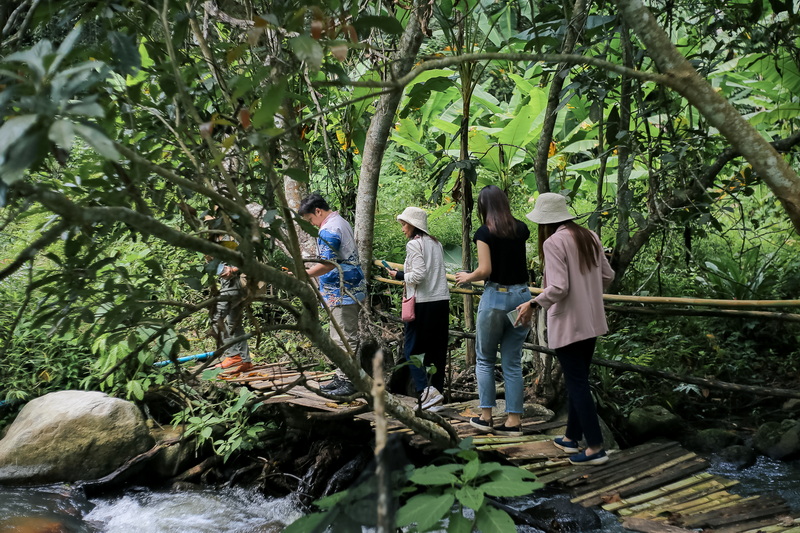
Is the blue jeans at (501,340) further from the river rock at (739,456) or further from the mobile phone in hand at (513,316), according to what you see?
the river rock at (739,456)

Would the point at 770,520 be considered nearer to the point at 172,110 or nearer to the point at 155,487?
the point at 172,110

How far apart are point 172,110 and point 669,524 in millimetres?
2851

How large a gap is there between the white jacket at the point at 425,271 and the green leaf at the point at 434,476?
7.97 feet

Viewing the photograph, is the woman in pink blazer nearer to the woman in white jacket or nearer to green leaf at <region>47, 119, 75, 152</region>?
the woman in white jacket

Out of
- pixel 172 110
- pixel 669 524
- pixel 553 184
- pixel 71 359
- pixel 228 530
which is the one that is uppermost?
pixel 553 184

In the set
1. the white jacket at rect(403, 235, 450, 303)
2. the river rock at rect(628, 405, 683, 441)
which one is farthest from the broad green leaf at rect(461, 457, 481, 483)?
the river rock at rect(628, 405, 683, 441)

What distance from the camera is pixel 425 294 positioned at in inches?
181

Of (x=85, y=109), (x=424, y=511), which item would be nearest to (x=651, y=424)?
(x=424, y=511)

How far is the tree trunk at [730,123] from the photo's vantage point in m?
1.86

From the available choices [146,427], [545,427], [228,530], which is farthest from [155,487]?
[545,427]

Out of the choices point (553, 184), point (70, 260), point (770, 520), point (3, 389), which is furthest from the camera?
point (553, 184)

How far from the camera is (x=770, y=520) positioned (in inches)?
126

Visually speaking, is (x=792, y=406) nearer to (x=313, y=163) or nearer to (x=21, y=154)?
(x=313, y=163)

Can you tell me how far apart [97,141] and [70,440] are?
463 centimetres
